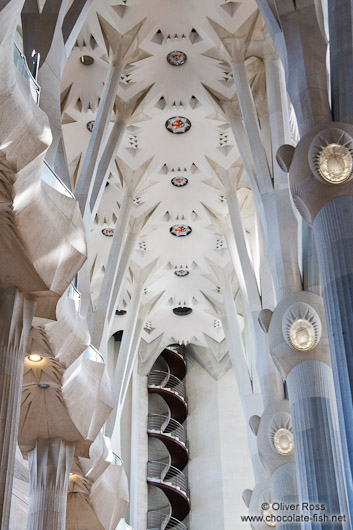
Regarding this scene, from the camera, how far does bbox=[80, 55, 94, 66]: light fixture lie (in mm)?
17812

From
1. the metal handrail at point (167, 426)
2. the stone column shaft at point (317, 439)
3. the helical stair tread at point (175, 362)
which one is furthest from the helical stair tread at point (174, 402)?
the stone column shaft at point (317, 439)

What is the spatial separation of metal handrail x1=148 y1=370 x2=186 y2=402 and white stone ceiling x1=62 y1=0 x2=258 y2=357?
1554mm

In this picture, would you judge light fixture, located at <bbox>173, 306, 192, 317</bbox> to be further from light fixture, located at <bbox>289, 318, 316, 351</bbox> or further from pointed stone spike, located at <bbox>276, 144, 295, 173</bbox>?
pointed stone spike, located at <bbox>276, 144, 295, 173</bbox>

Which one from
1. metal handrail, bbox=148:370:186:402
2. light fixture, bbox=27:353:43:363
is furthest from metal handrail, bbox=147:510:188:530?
light fixture, bbox=27:353:43:363

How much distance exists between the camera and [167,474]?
24781 millimetres

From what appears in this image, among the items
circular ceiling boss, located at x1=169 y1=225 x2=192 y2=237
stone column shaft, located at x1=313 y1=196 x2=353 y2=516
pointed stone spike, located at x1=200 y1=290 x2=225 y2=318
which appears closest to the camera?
stone column shaft, located at x1=313 y1=196 x2=353 y2=516

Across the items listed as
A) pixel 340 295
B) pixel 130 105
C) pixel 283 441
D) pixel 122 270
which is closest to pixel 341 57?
pixel 340 295

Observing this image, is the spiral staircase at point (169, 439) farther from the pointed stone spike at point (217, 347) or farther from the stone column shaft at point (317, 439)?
the stone column shaft at point (317, 439)

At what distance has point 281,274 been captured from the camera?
12664 millimetres

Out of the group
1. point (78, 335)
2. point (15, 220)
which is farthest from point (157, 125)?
point (15, 220)

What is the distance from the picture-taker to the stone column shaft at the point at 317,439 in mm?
10078

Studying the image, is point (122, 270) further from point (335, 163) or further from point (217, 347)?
point (335, 163)

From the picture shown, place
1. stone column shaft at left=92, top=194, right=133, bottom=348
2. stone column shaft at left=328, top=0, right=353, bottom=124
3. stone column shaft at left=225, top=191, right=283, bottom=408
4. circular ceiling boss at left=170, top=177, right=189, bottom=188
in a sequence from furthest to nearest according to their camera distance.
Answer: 1. circular ceiling boss at left=170, top=177, right=189, bottom=188
2. stone column shaft at left=92, top=194, right=133, bottom=348
3. stone column shaft at left=225, top=191, right=283, bottom=408
4. stone column shaft at left=328, top=0, right=353, bottom=124

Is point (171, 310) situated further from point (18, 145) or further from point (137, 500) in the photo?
point (18, 145)
